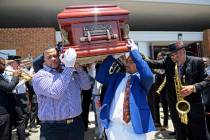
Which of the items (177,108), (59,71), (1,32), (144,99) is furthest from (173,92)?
(1,32)

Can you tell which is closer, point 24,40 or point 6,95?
point 6,95

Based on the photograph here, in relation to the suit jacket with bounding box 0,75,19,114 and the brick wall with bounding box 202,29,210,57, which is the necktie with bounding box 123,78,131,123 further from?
the brick wall with bounding box 202,29,210,57

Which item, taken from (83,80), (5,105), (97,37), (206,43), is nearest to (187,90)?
(83,80)

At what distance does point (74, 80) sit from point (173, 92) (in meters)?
1.82

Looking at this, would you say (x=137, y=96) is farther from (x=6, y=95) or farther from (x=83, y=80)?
(x=6, y=95)

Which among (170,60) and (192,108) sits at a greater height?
(170,60)

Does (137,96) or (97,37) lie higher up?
(97,37)

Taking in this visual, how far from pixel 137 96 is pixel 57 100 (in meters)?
0.80

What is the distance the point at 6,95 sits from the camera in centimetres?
619

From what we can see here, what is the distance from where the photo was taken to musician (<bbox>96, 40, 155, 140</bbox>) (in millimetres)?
3660

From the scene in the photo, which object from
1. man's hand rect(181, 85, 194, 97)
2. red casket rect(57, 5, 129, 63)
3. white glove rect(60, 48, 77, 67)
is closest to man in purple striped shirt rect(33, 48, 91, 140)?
white glove rect(60, 48, 77, 67)

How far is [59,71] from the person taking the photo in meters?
4.00

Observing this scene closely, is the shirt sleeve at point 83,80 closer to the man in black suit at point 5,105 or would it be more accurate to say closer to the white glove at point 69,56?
the white glove at point 69,56

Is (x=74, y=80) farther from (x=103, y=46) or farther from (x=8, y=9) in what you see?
(x=8, y=9)
